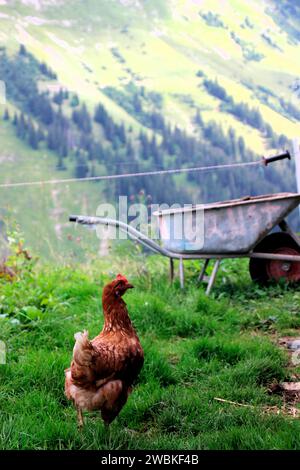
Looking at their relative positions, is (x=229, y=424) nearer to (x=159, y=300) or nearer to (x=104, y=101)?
(x=159, y=300)

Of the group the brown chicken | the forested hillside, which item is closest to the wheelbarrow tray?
the brown chicken

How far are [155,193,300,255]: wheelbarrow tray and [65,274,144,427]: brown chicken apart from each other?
2664 millimetres

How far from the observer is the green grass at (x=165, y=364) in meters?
2.33

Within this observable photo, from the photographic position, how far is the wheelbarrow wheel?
5.33 metres

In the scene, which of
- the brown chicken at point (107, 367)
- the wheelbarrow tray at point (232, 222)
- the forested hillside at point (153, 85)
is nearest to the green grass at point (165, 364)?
the brown chicken at point (107, 367)

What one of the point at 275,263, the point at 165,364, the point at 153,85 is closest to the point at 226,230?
the point at 275,263

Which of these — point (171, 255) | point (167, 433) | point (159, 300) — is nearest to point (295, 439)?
point (167, 433)

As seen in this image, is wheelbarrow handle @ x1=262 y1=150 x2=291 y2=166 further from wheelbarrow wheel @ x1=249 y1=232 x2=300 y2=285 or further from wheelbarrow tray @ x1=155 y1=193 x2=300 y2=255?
wheelbarrow wheel @ x1=249 y1=232 x2=300 y2=285

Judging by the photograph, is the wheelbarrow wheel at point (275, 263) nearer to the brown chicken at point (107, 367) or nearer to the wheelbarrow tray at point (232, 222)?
the wheelbarrow tray at point (232, 222)

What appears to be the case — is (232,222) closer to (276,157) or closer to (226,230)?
(226,230)

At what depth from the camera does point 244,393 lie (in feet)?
9.38

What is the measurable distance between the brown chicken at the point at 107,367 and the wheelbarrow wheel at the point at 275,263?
3113mm

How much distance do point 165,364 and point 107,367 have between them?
38.9 inches
